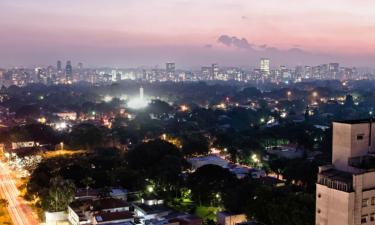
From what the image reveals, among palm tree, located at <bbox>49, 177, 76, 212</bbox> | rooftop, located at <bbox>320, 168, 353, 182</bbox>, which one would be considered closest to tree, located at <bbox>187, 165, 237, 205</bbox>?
palm tree, located at <bbox>49, 177, 76, 212</bbox>

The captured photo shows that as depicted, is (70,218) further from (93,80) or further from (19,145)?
(93,80)

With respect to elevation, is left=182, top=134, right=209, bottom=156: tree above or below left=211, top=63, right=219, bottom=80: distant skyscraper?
below

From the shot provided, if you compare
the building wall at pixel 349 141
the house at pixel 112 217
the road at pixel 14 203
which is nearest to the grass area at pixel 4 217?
the road at pixel 14 203

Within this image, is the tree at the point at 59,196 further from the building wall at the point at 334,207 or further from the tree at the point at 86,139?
the tree at the point at 86,139

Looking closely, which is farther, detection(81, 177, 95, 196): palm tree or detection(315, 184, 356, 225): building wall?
detection(81, 177, 95, 196): palm tree

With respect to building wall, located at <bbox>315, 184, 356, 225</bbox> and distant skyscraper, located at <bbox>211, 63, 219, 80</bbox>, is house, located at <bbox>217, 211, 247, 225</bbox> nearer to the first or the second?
building wall, located at <bbox>315, 184, 356, 225</bbox>

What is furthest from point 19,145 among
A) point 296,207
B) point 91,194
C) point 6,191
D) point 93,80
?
point 93,80

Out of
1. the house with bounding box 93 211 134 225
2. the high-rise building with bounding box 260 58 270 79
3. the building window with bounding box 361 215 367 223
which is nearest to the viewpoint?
the building window with bounding box 361 215 367 223
